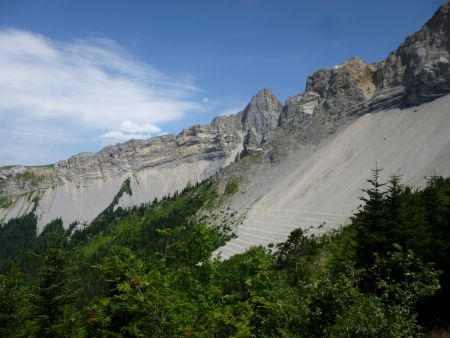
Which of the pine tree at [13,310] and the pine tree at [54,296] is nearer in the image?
the pine tree at [13,310]

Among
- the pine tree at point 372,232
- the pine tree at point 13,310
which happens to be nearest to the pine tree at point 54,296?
the pine tree at point 13,310

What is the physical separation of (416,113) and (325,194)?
41.6 metres

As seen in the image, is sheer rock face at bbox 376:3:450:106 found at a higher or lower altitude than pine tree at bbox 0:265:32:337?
higher

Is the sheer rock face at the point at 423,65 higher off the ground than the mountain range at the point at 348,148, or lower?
higher

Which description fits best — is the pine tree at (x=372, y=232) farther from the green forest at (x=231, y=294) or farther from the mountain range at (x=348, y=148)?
the mountain range at (x=348, y=148)

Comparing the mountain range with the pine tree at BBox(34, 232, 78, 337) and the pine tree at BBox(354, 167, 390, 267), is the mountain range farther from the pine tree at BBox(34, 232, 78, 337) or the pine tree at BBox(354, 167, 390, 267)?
the pine tree at BBox(34, 232, 78, 337)

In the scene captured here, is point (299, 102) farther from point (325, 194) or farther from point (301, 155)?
point (325, 194)

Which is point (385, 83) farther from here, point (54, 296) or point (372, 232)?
point (54, 296)

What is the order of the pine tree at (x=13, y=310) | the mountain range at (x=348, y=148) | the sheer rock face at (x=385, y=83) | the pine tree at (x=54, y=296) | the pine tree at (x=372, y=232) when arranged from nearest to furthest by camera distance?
the pine tree at (x=13, y=310) < the pine tree at (x=54, y=296) < the pine tree at (x=372, y=232) < the mountain range at (x=348, y=148) < the sheer rock face at (x=385, y=83)

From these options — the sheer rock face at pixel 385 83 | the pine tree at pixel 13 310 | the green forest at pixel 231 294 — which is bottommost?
the pine tree at pixel 13 310

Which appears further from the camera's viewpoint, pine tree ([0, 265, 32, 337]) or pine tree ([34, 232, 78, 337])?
pine tree ([34, 232, 78, 337])

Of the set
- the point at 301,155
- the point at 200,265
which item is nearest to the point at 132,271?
the point at 200,265

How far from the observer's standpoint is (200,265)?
14953mm

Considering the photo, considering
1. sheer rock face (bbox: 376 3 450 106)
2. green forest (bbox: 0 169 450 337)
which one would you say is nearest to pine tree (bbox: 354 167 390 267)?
green forest (bbox: 0 169 450 337)
